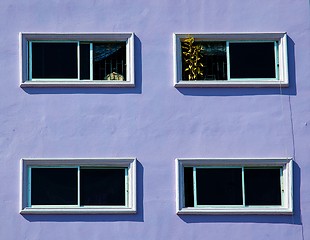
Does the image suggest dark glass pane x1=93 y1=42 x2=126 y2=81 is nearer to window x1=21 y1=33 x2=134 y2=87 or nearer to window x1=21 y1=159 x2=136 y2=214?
window x1=21 y1=33 x2=134 y2=87

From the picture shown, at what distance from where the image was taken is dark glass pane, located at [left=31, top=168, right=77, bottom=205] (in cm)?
1705

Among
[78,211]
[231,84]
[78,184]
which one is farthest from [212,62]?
[78,211]

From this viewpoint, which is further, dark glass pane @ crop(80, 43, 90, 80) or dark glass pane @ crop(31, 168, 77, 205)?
dark glass pane @ crop(80, 43, 90, 80)

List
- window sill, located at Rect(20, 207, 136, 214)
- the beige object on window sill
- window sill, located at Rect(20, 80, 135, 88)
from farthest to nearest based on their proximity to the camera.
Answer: the beige object on window sill < window sill, located at Rect(20, 80, 135, 88) < window sill, located at Rect(20, 207, 136, 214)

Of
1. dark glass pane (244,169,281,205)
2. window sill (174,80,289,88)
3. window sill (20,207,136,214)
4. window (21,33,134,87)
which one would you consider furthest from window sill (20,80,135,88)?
dark glass pane (244,169,281,205)

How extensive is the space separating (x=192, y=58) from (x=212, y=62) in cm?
44

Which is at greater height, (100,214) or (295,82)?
(295,82)

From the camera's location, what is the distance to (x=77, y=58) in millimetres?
17562

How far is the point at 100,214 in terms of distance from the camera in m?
16.9

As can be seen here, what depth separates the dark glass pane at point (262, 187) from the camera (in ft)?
56.2

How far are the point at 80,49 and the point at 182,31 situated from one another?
6.97 ft

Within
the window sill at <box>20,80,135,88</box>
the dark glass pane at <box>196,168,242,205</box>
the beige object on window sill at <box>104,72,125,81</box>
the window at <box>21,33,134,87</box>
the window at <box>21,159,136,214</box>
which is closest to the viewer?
the window at <box>21,159,136,214</box>

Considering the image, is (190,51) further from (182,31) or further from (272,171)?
(272,171)

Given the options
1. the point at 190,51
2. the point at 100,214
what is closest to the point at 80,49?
the point at 190,51
